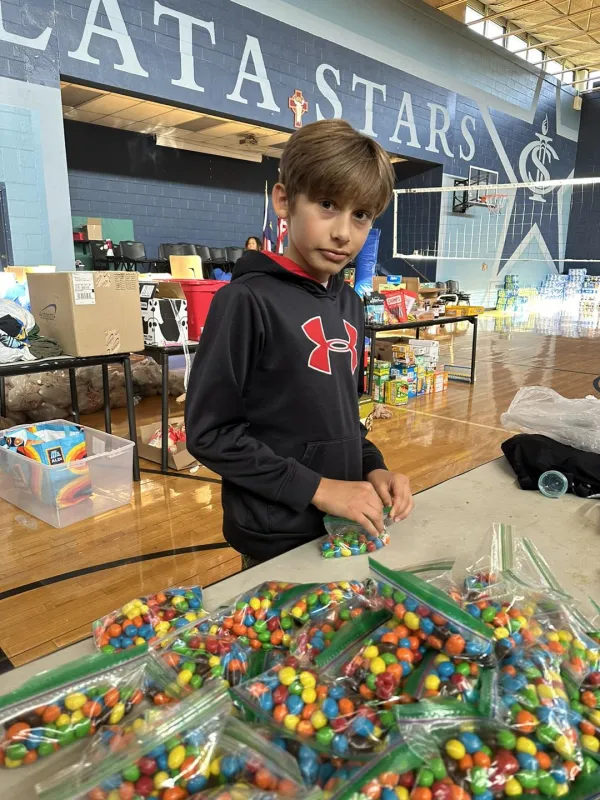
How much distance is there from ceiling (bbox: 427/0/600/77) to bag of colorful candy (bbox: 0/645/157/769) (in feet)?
36.1

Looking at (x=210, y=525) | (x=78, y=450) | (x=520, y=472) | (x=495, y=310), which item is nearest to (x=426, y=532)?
(x=520, y=472)

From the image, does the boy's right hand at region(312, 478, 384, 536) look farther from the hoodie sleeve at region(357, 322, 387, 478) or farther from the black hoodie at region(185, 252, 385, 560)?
the hoodie sleeve at region(357, 322, 387, 478)

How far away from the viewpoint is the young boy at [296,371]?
2.72ft

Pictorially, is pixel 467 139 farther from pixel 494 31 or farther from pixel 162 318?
pixel 162 318

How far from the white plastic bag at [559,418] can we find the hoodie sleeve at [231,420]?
0.82m

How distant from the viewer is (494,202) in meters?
11.6

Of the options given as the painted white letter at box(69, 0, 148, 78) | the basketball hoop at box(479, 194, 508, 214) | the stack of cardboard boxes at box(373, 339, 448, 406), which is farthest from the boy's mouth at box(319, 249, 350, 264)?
the basketball hoop at box(479, 194, 508, 214)

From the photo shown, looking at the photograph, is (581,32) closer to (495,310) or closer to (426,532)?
(495,310)

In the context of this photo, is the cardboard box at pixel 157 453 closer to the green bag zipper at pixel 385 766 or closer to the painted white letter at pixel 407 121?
the green bag zipper at pixel 385 766

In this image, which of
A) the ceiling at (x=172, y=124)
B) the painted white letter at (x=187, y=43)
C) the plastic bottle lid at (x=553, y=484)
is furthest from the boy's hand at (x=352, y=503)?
the ceiling at (x=172, y=124)

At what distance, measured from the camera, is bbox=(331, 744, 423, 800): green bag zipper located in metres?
0.41

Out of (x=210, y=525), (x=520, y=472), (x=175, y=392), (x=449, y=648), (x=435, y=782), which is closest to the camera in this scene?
(x=435, y=782)

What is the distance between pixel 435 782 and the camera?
417 millimetres

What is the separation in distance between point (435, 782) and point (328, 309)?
718mm
